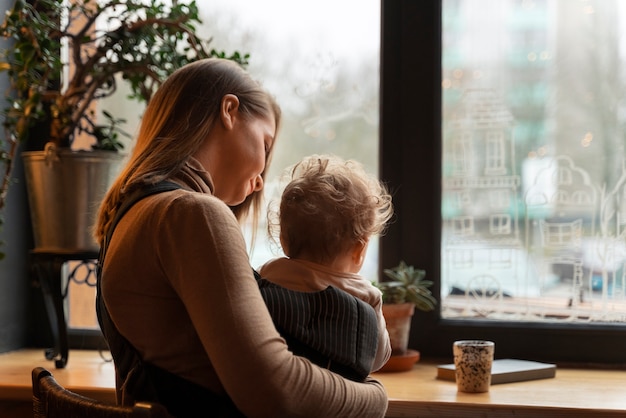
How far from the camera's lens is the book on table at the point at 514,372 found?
2.19m

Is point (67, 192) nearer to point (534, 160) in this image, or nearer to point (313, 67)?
point (313, 67)

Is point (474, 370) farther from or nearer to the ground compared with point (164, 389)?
nearer to the ground

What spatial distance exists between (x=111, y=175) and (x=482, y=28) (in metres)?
1.14

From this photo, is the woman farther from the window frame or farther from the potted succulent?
the window frame

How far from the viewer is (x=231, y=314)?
114 centimetres

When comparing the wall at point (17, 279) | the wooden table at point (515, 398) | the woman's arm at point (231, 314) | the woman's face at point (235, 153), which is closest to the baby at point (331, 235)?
the woman's face at point (235, 153)

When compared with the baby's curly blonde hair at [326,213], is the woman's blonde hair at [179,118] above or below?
above

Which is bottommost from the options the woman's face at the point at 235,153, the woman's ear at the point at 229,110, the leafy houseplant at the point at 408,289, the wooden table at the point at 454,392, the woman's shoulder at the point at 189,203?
the wooden table at the point at 454,392

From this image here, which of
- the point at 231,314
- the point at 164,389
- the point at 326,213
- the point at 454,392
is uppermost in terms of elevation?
the point at 326,213

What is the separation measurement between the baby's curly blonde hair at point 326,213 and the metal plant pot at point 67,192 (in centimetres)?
96

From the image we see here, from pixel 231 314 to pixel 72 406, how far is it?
0.30 meters

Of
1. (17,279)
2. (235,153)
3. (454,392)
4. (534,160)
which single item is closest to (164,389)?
(235,153)

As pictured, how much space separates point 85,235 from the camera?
2352 mm

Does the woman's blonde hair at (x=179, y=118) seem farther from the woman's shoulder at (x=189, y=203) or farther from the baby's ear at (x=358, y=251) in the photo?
the baby's ear at (x=358, y=251)
